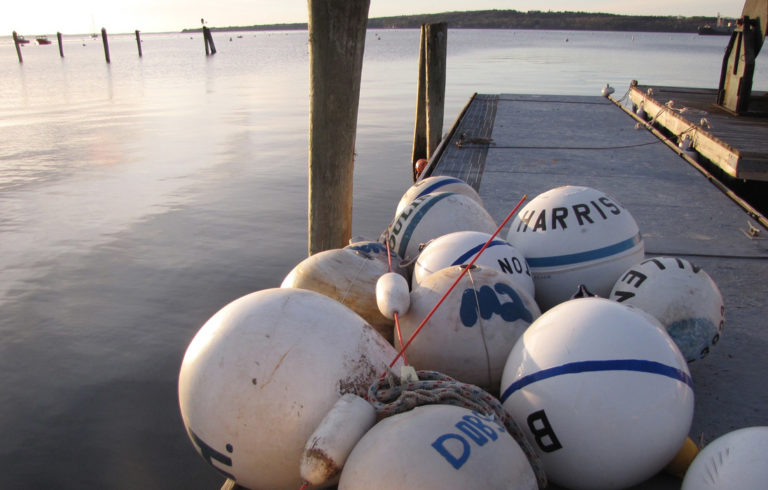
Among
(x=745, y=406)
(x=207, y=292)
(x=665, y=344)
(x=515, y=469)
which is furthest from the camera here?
(x=207, y=292)

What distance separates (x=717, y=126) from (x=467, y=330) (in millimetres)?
10300

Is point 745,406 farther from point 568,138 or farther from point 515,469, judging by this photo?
point 568,138

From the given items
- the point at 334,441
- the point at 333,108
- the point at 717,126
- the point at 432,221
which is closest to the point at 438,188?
the point at 432,221

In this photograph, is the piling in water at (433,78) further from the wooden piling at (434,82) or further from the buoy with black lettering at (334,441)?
the buoy with black lettering at (334,441)

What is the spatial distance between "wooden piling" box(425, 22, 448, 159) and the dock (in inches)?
192

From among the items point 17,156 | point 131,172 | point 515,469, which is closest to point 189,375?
point 515,469

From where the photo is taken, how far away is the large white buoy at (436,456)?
2.11 meters

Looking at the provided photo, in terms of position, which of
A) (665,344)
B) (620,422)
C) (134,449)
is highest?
(665,344)

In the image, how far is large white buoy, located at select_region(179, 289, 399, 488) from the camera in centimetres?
250

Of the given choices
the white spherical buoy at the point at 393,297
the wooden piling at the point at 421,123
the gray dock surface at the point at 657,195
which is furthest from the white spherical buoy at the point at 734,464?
the wooden piling at the point at 421,123

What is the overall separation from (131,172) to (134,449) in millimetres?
9163

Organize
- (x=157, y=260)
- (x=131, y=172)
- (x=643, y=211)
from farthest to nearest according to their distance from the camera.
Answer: (x=131, y=172), (x=157, y=260), (x=643, y=211)

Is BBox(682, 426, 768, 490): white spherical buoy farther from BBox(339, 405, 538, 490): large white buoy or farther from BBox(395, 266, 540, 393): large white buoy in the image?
BBox(395, 266, 540, 393): large white buoy

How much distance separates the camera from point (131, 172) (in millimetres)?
12992
